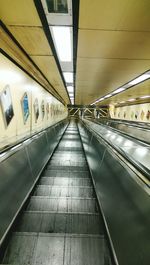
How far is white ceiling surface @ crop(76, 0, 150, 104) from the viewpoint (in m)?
1.63

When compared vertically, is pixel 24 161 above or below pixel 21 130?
below

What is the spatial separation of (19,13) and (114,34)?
1.23m

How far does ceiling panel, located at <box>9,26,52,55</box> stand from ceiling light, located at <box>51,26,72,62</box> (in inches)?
6.7

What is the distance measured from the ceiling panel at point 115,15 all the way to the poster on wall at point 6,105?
157 centimetres

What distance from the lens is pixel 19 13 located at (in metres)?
1.78

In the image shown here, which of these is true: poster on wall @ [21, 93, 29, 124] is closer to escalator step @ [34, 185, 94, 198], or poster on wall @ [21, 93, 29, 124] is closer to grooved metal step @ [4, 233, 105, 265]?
escalator step @ [34, 185, 94, 198]

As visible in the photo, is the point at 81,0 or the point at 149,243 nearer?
the point at 149,243

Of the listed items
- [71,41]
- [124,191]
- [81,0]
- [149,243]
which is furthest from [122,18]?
[149,243]

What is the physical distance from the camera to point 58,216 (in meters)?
2.01

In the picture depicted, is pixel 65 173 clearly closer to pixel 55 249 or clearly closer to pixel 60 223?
pixel 60 223

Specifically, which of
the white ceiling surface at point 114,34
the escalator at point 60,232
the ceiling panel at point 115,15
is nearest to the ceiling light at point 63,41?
the white ceiling surface at point 114,34

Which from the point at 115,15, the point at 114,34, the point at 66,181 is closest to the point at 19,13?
the point at 115,15

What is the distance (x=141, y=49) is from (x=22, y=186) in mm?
2786

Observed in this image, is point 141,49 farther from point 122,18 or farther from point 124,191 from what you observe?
point 124,191
